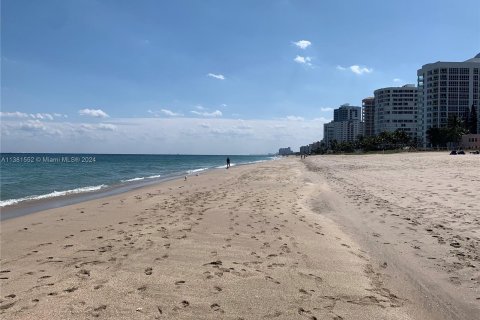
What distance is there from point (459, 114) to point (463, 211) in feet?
580

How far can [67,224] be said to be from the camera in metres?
11.0

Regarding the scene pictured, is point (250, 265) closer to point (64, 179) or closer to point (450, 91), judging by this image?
point (64, 179)

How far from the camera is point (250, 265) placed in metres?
6.35

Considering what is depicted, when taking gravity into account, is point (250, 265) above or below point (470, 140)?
below

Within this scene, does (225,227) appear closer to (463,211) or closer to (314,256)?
(314,256)

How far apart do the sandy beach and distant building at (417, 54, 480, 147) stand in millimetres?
168073

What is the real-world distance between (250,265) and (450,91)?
602 ft

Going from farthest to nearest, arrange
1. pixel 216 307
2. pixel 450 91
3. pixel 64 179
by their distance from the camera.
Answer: pixel 450 91
pixel 64 179
pixel 216 307

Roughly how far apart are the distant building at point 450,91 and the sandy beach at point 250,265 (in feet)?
551

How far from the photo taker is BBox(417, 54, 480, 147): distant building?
161 metres

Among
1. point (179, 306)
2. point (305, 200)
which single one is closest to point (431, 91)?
point (305, 200)

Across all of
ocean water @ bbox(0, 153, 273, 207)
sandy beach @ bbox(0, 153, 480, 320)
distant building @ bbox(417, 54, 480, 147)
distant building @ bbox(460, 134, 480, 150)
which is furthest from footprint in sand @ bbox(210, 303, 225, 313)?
distant building @ bbox(417, 54, 480, 147)

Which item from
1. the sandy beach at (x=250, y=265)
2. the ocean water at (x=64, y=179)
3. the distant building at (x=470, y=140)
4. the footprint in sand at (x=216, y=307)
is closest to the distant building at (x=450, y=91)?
the distant building at (x=470, y=140)

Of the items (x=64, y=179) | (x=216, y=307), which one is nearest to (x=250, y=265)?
(x=216, y=307)
